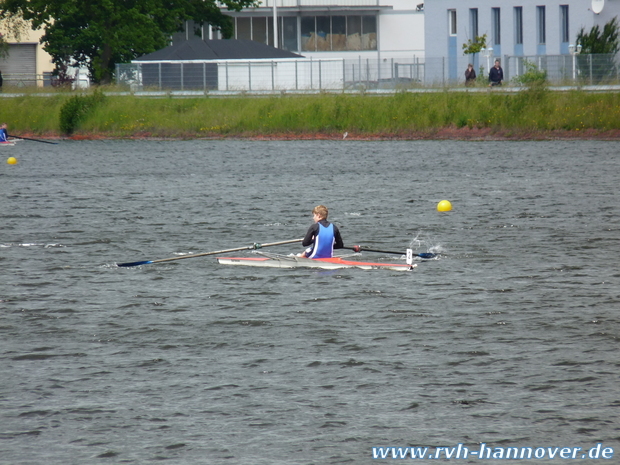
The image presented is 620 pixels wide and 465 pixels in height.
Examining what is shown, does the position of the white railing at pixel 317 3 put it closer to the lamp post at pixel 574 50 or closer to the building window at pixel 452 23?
the building window at pixel 452 23

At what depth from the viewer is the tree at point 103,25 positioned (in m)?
74.8

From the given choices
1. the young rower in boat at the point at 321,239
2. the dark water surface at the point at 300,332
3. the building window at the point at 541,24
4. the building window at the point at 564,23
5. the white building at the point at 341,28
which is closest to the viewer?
the dark water surface at the point at 300,332

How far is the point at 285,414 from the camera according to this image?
488 inches

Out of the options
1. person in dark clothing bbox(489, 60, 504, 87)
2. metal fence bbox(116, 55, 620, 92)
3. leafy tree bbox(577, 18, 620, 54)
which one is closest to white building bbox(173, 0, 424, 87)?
metal fence bbox(116, 55, 620, 92)

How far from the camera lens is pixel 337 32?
99.0 metres

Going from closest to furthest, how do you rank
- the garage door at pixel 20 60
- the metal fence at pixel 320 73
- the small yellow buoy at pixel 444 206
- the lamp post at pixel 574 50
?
the small yellow buoy at pixel 444 206 → the lamp post at pixel 574 50 → the metal fence at pixel 320 73 → the garage door at pixel 20 60

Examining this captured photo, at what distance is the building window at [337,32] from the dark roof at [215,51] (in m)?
23.5

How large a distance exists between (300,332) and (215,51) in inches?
2365

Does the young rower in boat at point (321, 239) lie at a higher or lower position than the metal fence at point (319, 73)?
lower

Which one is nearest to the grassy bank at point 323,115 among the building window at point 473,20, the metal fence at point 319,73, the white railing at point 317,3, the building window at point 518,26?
the metal fence at point 319,73

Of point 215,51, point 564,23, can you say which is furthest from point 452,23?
point 215,51

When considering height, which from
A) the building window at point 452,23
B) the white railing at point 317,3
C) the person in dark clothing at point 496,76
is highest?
the white railing at point 317,3

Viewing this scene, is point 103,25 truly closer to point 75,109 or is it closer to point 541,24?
point 75,109

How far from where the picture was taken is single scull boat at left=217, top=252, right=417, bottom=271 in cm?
2128
